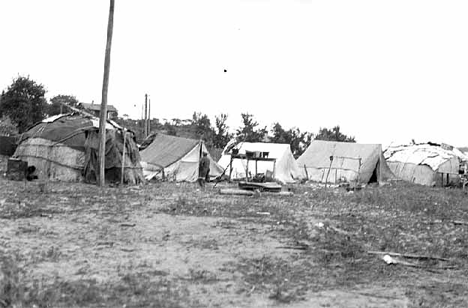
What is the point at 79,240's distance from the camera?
8.63m

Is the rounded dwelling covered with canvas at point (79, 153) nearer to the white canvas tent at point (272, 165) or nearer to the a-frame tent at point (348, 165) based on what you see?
the white canvas tent at point (272, 165)

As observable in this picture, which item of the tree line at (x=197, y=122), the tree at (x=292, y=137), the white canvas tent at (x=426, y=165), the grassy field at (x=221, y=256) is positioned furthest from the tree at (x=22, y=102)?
the grassy field at (x=221, y=256)

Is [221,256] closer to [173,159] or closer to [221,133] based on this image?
[173,159]

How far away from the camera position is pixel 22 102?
147 feet

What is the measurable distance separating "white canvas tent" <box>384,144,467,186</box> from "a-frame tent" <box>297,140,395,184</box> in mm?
2083

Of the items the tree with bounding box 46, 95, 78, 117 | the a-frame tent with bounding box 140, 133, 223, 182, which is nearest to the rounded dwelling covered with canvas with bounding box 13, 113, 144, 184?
the a-frame tent with bounding box 140, 133, 223, 182

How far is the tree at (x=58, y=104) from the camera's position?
4971 cm

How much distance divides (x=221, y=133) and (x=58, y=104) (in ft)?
58.2

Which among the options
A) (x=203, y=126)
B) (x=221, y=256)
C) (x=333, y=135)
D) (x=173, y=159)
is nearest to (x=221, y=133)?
(x=203, y=126)

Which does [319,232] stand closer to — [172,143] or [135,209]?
[135,209]

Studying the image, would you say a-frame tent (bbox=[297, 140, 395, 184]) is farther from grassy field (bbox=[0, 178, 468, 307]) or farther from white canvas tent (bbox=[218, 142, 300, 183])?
grassy field (bbox=[0, 178, 468, 307])

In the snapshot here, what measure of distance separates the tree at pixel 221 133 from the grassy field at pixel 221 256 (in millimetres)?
31830

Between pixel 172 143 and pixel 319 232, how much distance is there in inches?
731

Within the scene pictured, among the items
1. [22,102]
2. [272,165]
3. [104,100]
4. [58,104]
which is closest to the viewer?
[104,100]
